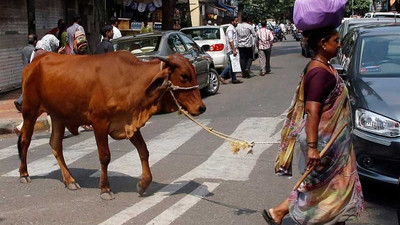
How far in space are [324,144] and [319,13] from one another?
3.07 ft

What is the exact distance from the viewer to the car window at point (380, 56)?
273 inches

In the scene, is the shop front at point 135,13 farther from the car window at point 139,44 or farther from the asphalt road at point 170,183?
the asphalt road at point 170,183

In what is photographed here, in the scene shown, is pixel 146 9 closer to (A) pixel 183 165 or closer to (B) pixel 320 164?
(A) pixel 183 165

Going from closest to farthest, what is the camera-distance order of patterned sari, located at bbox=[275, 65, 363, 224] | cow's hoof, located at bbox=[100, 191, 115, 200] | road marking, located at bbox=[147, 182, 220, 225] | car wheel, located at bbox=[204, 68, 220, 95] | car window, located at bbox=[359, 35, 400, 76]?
1. patterned sari, located at bbox=[275, 65, 363, 224]
2. road marking, located at bbox=[147, 182, 220, 225]
3. cow's hoof, located at bbox=[100, 191, 115, 200]
4. car window, located at bbox=[359, 35, 400, 76]
5. car wheel, located at bbox=[204, 68, 220, 95]

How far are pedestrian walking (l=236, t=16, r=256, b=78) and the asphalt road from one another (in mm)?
7115

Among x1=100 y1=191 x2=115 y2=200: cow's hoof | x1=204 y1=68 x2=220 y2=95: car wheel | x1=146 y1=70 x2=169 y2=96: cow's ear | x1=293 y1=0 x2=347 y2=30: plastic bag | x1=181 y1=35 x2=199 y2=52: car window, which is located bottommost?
x1=100 y1=191 x2=115 y2=200: cow's hoof

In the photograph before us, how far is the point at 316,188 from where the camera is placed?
4098 mm

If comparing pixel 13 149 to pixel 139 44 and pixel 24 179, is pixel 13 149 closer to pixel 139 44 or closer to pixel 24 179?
pixel 24 179

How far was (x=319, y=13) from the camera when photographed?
3.98 m

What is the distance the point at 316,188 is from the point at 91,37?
63.0ft

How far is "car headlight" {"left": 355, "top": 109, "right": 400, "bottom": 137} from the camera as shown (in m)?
5.56

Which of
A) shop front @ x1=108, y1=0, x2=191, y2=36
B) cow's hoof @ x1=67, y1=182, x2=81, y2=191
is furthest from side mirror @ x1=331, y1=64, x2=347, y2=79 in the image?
shop front @ x1=108, y1=0, x2=191, y2=36

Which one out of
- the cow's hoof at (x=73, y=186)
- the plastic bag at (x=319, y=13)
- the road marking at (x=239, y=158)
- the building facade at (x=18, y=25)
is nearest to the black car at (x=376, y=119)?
the road marking at (x=239, y=158)

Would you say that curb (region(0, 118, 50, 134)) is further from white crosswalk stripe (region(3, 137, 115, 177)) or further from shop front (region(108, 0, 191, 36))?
shop front (region(108, 0, 191, 36))
